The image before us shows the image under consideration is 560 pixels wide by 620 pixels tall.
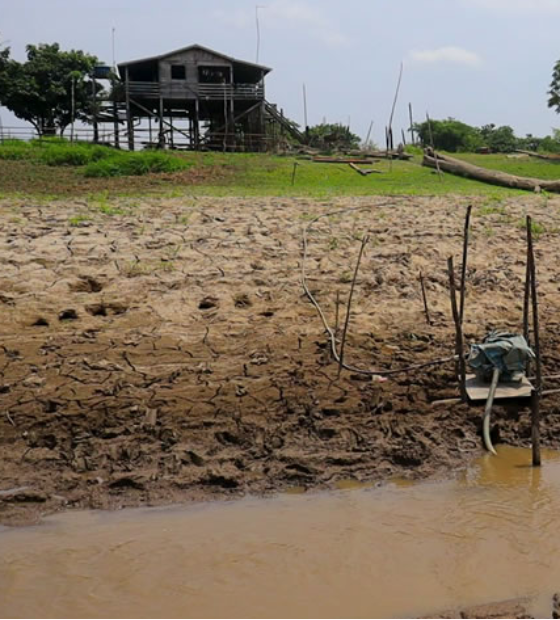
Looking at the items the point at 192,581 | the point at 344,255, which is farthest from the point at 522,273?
the point at 192,581

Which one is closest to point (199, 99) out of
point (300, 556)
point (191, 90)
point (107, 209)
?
point (191, 90)

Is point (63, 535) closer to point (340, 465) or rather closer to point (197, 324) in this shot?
point (340, 465)

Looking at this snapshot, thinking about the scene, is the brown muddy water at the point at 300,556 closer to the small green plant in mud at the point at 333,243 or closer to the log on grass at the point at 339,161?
the small green plant in mud at the point at 333,243

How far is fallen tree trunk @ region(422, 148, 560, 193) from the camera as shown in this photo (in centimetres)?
1504

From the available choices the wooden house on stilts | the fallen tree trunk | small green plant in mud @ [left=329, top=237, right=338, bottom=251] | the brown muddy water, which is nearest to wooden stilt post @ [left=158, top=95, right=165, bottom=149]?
the wooden house on stilts

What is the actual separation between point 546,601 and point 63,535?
2633mm

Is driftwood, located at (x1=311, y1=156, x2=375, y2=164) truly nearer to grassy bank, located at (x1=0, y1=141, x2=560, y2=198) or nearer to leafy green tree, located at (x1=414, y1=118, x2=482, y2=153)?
grassy bank, located at (x1=0, y1=141, x2=560, y2=198)

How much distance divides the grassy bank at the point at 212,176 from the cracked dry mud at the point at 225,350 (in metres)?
3.11

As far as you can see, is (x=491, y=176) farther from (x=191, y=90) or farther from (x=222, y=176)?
(x=191, y=90)

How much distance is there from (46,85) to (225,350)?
30.2m

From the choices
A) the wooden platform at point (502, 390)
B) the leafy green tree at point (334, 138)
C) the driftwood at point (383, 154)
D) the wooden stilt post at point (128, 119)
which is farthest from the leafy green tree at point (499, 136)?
the wooden platform at point (502, 390)

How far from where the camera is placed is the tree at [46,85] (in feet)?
108

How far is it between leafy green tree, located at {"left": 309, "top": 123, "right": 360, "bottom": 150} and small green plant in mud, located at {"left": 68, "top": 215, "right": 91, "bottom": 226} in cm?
1905

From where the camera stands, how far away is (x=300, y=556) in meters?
4.24
